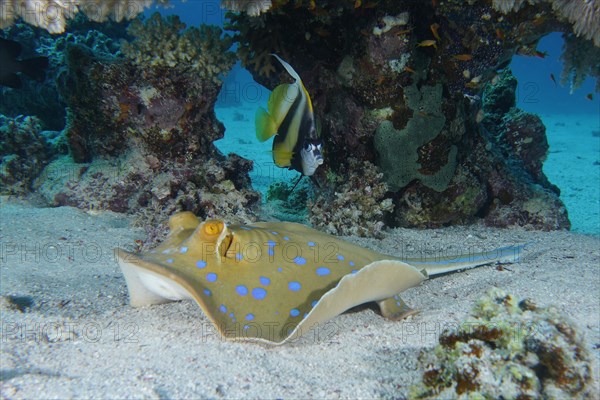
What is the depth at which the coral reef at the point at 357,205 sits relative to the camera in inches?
225

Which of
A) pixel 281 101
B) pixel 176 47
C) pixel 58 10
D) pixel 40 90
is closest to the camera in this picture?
pixel 58 10

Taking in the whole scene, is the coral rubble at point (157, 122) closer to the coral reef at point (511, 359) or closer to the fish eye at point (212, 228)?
the fish eye at point (212, 228)

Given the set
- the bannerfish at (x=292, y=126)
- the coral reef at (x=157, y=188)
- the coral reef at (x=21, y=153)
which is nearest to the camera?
the bannerfish at (x=292, y=126)

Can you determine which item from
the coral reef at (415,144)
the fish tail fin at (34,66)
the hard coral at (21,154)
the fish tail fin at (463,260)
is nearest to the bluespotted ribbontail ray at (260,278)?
the fish tail fin at (463,260)

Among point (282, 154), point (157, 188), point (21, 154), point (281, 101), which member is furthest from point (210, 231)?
point (21, 154)

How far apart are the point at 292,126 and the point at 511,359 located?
3671 millimetres

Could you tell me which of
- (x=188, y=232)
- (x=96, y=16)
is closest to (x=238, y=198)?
(x=188, y=232)

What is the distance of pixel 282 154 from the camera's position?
497cm

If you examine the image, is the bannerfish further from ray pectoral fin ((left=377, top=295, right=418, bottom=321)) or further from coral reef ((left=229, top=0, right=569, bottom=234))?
ray pectoral fin ((left=377, top=295, right=418, bottom=321))

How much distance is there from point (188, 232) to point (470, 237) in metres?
4.55

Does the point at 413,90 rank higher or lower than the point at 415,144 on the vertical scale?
higher

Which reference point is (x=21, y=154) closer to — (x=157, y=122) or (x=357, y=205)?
(x=157, y=122)

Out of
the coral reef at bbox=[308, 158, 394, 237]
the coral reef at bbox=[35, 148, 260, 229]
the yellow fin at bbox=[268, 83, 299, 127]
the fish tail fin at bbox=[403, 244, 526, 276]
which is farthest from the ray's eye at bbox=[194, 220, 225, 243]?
the coral reef at bbox=[308, 158, 394, 237]

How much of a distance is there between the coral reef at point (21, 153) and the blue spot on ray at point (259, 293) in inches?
257
